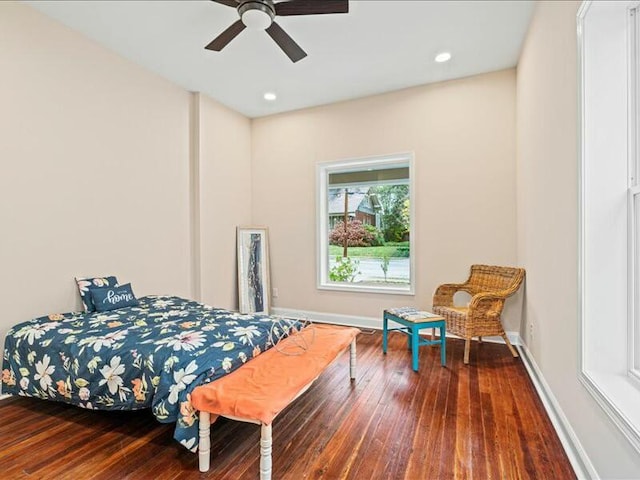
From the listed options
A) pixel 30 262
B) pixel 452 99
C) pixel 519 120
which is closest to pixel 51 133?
pixel 30 262

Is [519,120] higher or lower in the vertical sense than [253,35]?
lower

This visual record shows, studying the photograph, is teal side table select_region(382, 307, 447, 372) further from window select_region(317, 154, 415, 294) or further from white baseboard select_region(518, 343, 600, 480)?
window select_region(317, 154, 415, 294)

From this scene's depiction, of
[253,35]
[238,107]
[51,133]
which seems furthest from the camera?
[238,107]

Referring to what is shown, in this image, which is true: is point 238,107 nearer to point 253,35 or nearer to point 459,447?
point 253,35

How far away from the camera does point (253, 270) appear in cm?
504

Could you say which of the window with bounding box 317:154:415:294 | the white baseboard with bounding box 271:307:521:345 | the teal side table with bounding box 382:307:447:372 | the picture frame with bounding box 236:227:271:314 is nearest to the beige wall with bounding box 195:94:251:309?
the picture frame with bounding box 236:227:271:314

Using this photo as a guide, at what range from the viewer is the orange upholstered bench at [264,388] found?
65.3 inches

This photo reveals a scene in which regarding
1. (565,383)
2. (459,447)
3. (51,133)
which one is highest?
(51,133)

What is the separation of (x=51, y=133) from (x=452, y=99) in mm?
4205

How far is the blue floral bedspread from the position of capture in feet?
6.30

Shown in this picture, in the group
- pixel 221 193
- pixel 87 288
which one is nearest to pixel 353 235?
pixel 221 193

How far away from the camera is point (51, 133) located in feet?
9.71

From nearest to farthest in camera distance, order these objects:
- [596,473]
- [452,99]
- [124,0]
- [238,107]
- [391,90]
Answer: [596,473], [124,0], [452,99], [391,90], [238,107]

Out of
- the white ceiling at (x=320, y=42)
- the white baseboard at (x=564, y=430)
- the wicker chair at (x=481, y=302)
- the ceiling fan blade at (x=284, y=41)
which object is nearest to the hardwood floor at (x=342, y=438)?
the white baseboard at (x=564, y=430)
